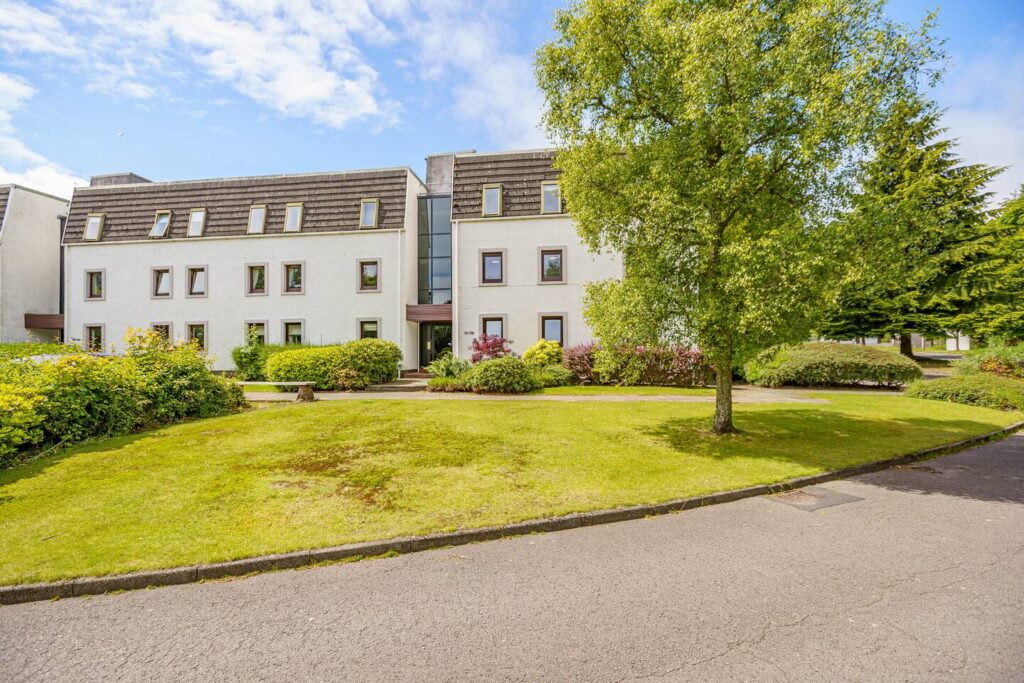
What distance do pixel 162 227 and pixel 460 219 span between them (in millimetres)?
17189

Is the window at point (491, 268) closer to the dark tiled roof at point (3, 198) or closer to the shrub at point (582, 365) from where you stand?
the shrub at point (582, 365)

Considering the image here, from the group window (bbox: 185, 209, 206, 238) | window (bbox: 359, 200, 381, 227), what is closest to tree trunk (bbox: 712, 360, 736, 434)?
window (bbox: 359, 200, 381, 227)

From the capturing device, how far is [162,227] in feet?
88.0

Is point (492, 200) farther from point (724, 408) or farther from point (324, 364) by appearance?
point (724, 408)

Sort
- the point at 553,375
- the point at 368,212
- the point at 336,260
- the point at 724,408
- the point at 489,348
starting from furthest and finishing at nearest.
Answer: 1. the point at 368,212
2. the point at 336,260
3. the point at 489,348
4. the point at 553,375
5. the point at 724,408

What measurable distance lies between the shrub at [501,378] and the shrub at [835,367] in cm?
907

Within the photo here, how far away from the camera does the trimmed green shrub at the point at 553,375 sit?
18312 millimetres

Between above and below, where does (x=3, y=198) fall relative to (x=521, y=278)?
above

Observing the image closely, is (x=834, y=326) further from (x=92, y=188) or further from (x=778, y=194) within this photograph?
(x=92, y=188)

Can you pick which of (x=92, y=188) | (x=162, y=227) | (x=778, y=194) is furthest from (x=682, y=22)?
(x=92, y=188)

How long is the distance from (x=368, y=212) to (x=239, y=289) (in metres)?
8.20

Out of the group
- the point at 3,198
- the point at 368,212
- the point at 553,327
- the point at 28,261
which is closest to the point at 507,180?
the point at 368,212

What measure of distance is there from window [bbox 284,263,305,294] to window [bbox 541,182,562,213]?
1327 centimetres

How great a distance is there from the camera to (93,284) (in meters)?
27.0
